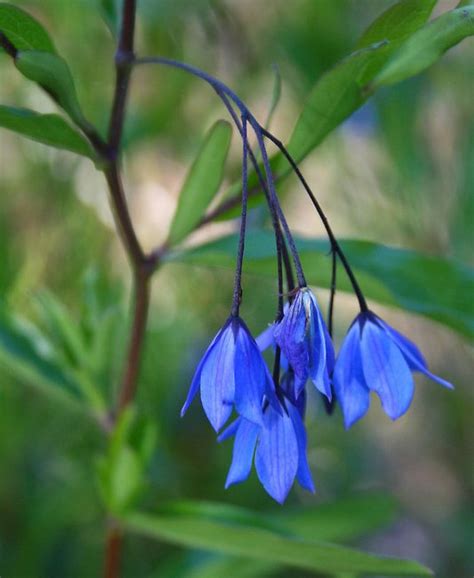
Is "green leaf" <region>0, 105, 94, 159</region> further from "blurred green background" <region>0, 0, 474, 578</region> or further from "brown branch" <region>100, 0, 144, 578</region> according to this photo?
"blurred green background" <region>0, 0, 474, 578</region>

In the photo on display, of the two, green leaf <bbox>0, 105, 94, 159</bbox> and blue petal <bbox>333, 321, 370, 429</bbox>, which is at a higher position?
green leaf <bbox>0, 105, 94, 159</bbox>

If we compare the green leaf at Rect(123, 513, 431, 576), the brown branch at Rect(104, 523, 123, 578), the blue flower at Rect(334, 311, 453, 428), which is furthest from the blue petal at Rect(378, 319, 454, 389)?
the brown branch at Rect(104, 523, 123, 578)

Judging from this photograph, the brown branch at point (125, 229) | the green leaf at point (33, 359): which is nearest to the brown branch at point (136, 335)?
the brown branch at point (125, 229)

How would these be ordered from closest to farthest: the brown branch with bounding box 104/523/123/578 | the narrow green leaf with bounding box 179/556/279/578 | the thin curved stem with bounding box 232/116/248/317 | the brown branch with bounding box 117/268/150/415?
the thin curved stem with bounding box 232/116/248/317
the brown branch with bounding box 117/268/150/415
the brown branch with bounding box 104/523/123/578
the narrow green leaf with bounding box 179/556/279/578

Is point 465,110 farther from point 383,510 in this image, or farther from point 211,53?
point 383,510

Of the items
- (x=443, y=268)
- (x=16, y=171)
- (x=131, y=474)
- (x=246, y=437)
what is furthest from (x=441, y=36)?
(x=16, y=171)

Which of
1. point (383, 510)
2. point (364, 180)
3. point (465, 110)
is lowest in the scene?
point (383, 510)

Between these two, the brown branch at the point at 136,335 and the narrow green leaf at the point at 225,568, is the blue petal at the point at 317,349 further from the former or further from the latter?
the narrow green leaf at the point at 225,568
